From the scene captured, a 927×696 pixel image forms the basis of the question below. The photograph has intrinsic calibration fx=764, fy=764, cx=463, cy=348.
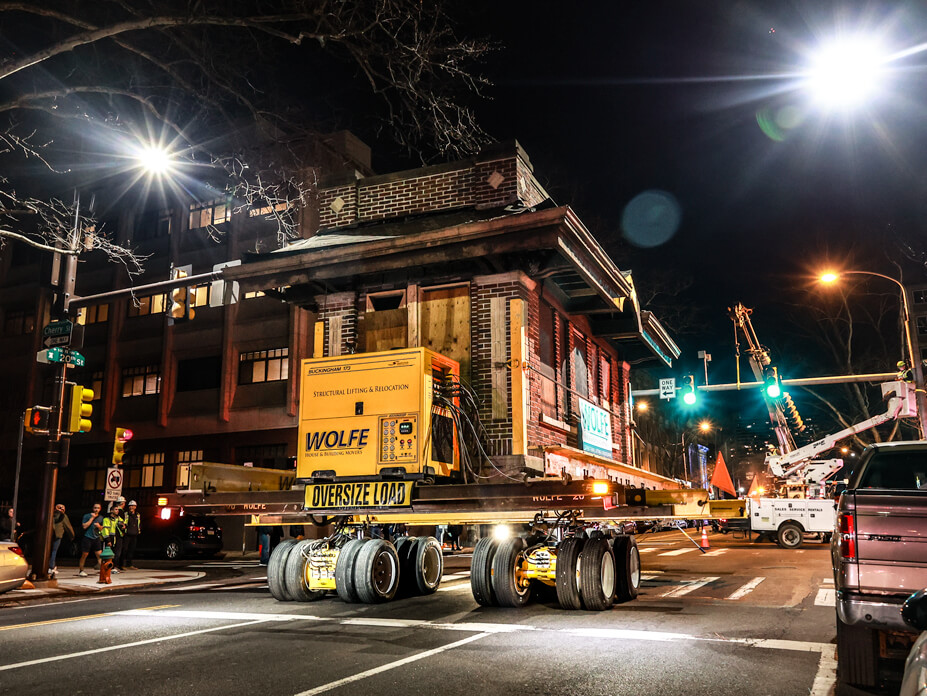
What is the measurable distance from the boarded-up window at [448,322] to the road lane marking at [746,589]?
5.42 meters

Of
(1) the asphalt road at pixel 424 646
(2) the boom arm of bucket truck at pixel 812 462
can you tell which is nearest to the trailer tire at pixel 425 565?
(1) the asphalt road at pixel 424 646

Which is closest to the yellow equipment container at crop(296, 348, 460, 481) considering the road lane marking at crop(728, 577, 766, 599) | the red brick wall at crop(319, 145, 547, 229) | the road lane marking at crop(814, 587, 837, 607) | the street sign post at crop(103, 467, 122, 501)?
the red brick wall at crop(319, 145, 547, 229)

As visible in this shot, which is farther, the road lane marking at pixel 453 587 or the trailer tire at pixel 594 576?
the road lane marking at pixel 453 587

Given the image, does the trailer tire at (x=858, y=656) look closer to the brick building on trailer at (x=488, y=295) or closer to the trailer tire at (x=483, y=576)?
the trailer tire at (x=483, y=576)

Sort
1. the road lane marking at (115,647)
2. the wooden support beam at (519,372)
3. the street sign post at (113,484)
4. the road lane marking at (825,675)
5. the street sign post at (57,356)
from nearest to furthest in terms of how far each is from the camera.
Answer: the road lane marking at (825,675), the road lane marking at (115,647), the wooden support beam at (519,372), the street sign post at (57,356), the street sign post at (113,484)

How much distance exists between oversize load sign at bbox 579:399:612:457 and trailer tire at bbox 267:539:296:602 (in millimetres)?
5821

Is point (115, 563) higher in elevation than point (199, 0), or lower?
lower

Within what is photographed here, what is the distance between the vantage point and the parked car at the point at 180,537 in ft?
81.6

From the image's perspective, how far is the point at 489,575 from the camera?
1050cm

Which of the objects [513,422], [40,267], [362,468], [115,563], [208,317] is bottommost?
[115,563]

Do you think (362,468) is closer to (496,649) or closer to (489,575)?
(489,575)

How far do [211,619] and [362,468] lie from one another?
2.69m

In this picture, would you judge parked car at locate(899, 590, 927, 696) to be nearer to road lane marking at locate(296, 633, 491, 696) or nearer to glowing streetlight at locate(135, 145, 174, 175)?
road lane marking at locate(296, 633, 491, 696)

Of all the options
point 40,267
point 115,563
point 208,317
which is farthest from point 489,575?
point 40,267
